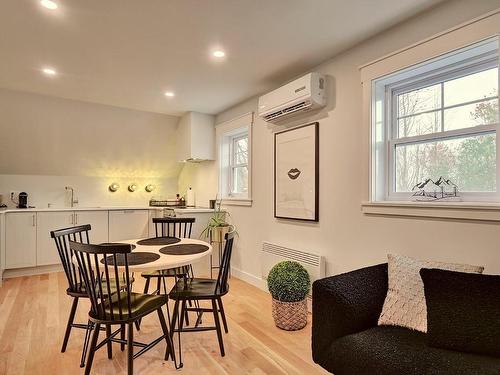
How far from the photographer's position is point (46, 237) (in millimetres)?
4438

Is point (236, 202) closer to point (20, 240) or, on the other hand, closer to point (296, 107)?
point (296, 107)

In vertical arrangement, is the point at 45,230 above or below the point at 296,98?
below

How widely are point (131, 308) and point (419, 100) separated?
2.52m

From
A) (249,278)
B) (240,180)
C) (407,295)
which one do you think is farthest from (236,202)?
(407,295)

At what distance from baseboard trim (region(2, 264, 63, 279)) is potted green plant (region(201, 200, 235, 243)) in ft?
7.49

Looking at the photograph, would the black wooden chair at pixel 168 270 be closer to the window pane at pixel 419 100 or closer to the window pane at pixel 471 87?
the window pane at pixel 419 100

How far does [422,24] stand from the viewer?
2.15 m

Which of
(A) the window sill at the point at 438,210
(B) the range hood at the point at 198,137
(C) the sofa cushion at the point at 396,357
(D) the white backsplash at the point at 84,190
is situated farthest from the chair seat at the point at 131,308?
(D) the white backsplash at the point at 84,190

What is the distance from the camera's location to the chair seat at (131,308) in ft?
5.95

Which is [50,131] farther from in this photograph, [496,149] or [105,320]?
[496,149]

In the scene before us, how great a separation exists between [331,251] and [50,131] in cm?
421

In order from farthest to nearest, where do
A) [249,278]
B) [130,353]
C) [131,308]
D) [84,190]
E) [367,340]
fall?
[84,190] → [249,278] → [131,308] → [130,353] → [367,340]

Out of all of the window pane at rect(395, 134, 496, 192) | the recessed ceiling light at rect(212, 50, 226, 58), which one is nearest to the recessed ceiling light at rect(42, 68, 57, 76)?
the recessed ceiling light at rect(212, 50, 226, 58)

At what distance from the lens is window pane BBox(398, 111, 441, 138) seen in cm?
228
